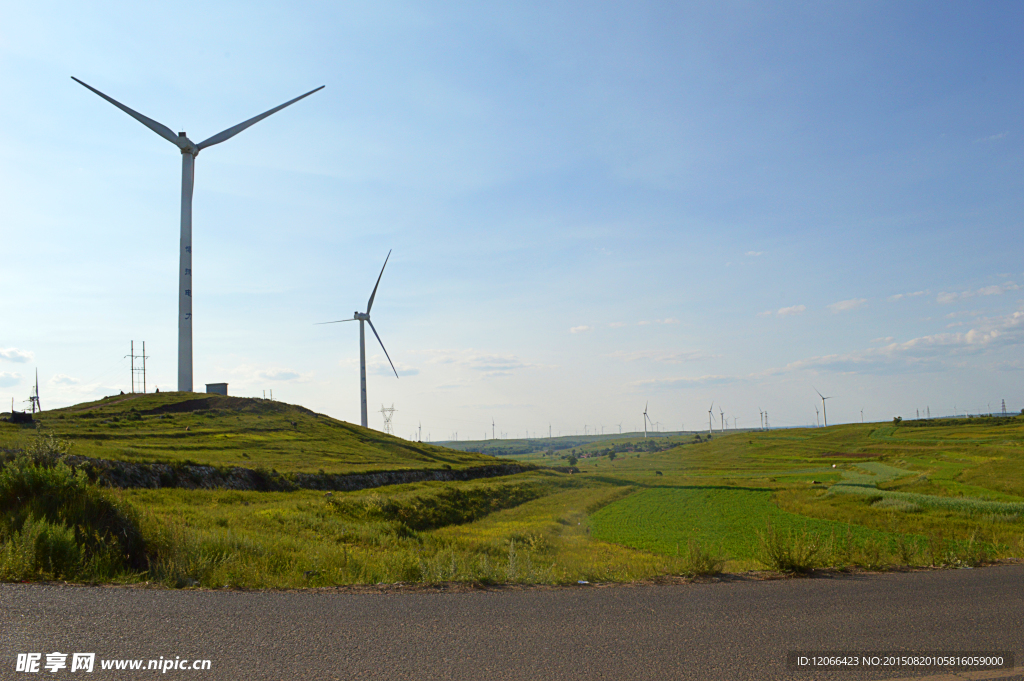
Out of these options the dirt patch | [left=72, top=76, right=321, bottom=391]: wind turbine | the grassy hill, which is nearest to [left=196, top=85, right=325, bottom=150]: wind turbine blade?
[left=72, top=76, right=321, bottom=391]: wind turbine

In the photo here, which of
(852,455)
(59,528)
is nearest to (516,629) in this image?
(59,528)

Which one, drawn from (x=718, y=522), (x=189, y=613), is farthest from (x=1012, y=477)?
(x=189, y=613)

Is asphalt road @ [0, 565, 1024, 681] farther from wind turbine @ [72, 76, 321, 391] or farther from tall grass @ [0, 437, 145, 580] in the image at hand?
wind turbine @ [72, 76, 321, 391]

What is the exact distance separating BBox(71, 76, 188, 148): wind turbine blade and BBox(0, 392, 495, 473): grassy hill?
3678 cm

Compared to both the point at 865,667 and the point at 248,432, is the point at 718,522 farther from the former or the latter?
the point at 248,432

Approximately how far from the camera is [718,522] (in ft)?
194

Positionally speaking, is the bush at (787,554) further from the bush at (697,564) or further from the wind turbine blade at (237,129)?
the wind turbine blade at (237,129)

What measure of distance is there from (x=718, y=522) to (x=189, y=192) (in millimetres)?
77032

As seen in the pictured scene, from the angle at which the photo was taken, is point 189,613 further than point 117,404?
No

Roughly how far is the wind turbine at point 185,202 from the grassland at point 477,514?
9065mm

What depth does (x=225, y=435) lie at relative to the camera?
80.2 metres

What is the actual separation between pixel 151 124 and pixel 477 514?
61.7 metres

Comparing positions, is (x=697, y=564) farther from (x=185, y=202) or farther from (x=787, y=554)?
(x=185, y=202)

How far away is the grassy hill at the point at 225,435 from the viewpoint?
5719 cm
